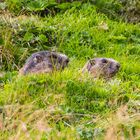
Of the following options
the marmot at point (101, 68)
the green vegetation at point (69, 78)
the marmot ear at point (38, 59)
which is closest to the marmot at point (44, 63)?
the marmot ear at point (38, 59)

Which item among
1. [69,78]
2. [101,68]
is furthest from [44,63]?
[101,68]

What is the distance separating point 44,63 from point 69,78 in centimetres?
45

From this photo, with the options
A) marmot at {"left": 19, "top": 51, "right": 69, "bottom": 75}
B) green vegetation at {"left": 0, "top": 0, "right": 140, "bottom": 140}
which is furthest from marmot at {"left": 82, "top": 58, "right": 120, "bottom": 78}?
marmot at {"left": 19, "top": 51, "right": 69, "bottom": 75}

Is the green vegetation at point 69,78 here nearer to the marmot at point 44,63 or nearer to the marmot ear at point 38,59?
the marmot at point 44,63

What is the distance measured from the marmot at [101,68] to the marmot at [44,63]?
29cm

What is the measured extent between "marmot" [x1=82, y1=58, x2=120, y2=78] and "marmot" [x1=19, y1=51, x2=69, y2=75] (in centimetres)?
29

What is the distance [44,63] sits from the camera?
6.56 meters

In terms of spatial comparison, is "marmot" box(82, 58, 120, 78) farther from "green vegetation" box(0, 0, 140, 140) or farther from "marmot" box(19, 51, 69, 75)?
"marmot" box(19, 51, 69, 75)

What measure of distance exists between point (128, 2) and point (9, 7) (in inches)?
80.6

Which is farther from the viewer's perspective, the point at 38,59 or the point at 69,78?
the point at 38,59

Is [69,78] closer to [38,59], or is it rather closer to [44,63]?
[44,63]

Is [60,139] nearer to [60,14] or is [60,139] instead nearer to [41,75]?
[41,75]

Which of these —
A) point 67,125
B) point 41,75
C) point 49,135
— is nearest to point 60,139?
point 49,135

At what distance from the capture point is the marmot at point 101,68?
651 cm
